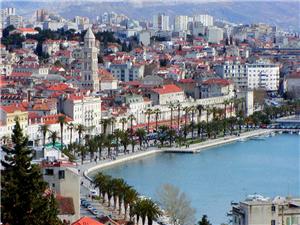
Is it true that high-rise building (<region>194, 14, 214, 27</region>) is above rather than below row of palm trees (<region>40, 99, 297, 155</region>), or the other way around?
above

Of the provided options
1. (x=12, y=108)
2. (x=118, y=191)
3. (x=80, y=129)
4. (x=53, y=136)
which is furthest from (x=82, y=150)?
(x=118, y=191)

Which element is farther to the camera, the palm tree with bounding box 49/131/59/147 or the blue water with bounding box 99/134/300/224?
the palm tree with bounding box 49/131/59/147

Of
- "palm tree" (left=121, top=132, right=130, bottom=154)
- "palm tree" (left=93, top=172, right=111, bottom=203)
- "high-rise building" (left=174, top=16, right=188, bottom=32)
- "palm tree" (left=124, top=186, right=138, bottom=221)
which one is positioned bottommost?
"palm tree" (left=121, top=132, right=130, bottom=154)

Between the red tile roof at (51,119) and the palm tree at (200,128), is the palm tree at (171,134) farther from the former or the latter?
the red tile roof at (51,119)

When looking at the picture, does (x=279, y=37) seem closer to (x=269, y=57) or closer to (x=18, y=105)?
(x=269, y=57)

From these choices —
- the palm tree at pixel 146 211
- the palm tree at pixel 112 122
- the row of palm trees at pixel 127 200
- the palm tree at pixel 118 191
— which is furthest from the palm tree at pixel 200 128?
the palm tree at pixel 146 211

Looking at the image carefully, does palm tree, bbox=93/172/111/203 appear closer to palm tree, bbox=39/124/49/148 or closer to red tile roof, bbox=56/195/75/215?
red tile roof, bbox=56/195/75/215

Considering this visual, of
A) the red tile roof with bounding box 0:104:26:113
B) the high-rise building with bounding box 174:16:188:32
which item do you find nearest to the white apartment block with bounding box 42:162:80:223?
the red tile roof with bounding box 0:104:26:113

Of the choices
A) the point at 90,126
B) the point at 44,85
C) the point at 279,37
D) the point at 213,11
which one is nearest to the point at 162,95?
the point at 44,85
